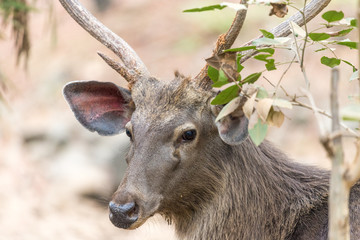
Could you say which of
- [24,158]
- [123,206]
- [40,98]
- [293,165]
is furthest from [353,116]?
[40,98]

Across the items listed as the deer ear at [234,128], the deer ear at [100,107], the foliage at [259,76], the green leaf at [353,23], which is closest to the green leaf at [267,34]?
the foliage at [259,76]

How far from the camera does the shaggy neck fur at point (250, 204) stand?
17.6ft

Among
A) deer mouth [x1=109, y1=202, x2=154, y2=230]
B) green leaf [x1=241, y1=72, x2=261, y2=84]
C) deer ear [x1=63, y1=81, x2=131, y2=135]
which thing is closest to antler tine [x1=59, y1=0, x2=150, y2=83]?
deer ear [x1=63, y1=81, x2=131, y2=135]

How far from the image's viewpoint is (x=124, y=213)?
474 cm

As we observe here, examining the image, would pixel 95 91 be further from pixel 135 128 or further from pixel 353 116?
pixel 353 116

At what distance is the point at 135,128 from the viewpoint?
5.24 metres

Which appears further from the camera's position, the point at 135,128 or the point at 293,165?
the point at 293,165

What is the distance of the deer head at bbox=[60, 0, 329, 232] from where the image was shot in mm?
4949

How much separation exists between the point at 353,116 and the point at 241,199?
229 centimetres

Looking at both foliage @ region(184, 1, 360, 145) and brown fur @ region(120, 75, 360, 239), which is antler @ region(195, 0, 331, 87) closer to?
brown fur @ region(120, 75, 360, 239)

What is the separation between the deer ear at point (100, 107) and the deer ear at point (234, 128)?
1100 millimetres

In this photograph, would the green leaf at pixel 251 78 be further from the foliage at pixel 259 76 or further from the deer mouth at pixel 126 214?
the deer mouth at pixel 126 214

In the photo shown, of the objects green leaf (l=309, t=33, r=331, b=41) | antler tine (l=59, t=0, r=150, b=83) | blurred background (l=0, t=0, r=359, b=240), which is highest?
green leaf (l=309, t=33, r=331, b=41)

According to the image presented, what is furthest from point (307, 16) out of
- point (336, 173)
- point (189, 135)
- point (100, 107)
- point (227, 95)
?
point (336, 173)
